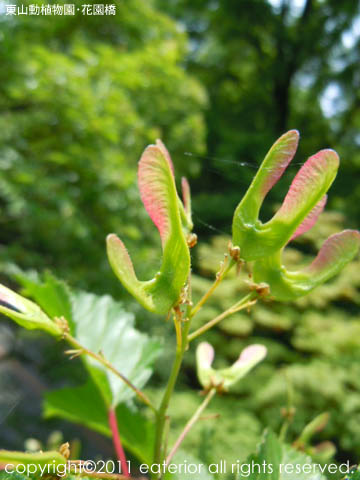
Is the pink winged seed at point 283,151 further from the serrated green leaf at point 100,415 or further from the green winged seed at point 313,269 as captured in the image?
the serrated green leaf at point 100,415

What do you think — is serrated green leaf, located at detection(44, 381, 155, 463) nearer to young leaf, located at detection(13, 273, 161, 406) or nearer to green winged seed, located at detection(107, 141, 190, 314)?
young leaf, located at detection(13, 273, 161, 406)

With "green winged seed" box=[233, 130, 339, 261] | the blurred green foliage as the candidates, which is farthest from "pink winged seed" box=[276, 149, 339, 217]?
the blurred green foliage

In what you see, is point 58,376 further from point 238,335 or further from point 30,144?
point 30,144

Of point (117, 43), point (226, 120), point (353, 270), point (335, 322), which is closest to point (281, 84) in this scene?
point (226, 120)

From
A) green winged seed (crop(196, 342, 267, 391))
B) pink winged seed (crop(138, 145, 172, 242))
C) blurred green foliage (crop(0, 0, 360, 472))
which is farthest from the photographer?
blurred green foliage (crop(0, 0, 360, 472))

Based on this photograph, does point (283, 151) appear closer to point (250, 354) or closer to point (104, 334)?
point (250, 354)

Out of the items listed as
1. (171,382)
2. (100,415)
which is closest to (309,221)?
(171,382)
